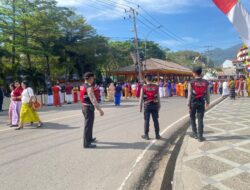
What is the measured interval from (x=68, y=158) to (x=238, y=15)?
14.5ft

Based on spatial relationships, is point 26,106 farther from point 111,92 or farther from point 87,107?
point 111,92

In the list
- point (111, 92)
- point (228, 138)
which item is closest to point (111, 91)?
point (111, 92)

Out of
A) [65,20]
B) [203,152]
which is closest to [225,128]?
[203,152]

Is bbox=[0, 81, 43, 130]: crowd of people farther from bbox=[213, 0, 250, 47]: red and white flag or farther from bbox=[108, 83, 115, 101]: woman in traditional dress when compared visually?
bbox=[108, 83, 115, 101]: woman in traditional dress

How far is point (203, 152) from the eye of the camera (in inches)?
268

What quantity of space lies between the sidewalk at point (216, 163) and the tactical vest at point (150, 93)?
4.53 ft

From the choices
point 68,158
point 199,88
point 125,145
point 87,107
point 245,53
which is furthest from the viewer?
point 245,53

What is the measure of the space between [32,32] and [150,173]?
31608 mm

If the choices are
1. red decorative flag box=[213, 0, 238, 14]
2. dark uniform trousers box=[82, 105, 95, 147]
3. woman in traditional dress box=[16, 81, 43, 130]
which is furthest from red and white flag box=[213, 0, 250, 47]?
woman in traditional dress box=[16, 81, 43, 130]

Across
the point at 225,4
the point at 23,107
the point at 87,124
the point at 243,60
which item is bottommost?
the point at 87,124

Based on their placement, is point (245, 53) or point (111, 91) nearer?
point (111, 91)

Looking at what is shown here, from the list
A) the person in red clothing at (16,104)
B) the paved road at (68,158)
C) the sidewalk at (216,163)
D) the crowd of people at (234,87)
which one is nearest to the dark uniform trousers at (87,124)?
the paved road at (68,158)

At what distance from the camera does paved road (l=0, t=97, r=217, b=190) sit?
5.39m

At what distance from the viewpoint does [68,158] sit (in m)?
6.92
